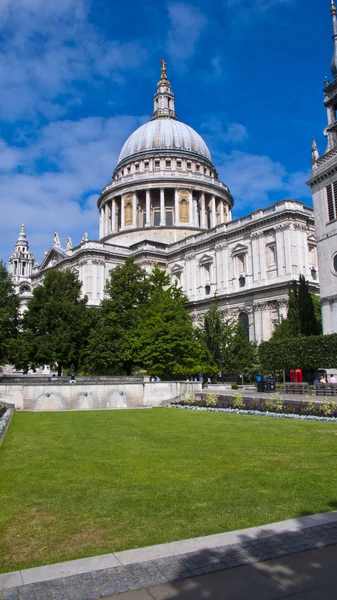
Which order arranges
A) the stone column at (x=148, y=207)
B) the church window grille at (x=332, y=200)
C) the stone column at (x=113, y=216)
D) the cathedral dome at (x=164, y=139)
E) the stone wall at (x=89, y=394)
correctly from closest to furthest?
the stone wall at (x=89, y=394) < the church window grille at (x=332, y=200) < the stone column at (x=148, y=207) < the stone column at (x=113, y=216) < the cathedral dome at (x=164, y=139)

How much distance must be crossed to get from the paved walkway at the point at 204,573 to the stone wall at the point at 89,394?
25.5 m

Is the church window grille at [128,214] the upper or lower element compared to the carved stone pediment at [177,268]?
upper

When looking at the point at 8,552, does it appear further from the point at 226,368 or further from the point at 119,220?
Result: the point at 119,220

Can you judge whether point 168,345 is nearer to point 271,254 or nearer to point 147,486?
point 271,254

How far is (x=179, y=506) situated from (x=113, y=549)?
6.32 feet

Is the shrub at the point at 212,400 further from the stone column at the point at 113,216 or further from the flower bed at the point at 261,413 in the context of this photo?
the stone column at the point at 113,216

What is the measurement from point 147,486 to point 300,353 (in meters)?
31.7

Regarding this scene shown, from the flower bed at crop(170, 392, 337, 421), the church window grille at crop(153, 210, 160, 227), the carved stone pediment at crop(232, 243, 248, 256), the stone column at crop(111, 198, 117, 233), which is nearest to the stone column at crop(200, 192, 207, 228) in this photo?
the church window grille at crop(153, 210, 160, 227)

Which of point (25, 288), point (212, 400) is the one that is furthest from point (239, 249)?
point (25, 288)

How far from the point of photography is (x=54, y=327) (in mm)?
47844

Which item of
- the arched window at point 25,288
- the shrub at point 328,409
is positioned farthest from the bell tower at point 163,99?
the shrub at point 328,409

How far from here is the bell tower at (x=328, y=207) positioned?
3859 cm

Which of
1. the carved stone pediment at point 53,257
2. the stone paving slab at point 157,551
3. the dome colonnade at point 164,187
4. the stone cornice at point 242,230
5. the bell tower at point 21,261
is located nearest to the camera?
the stone paving slab at point 157,551

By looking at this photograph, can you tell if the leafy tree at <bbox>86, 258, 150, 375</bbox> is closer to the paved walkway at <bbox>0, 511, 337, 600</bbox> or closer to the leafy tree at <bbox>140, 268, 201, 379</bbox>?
the leafy tree at <bbox>140, 268, 201, 379</bbox>
